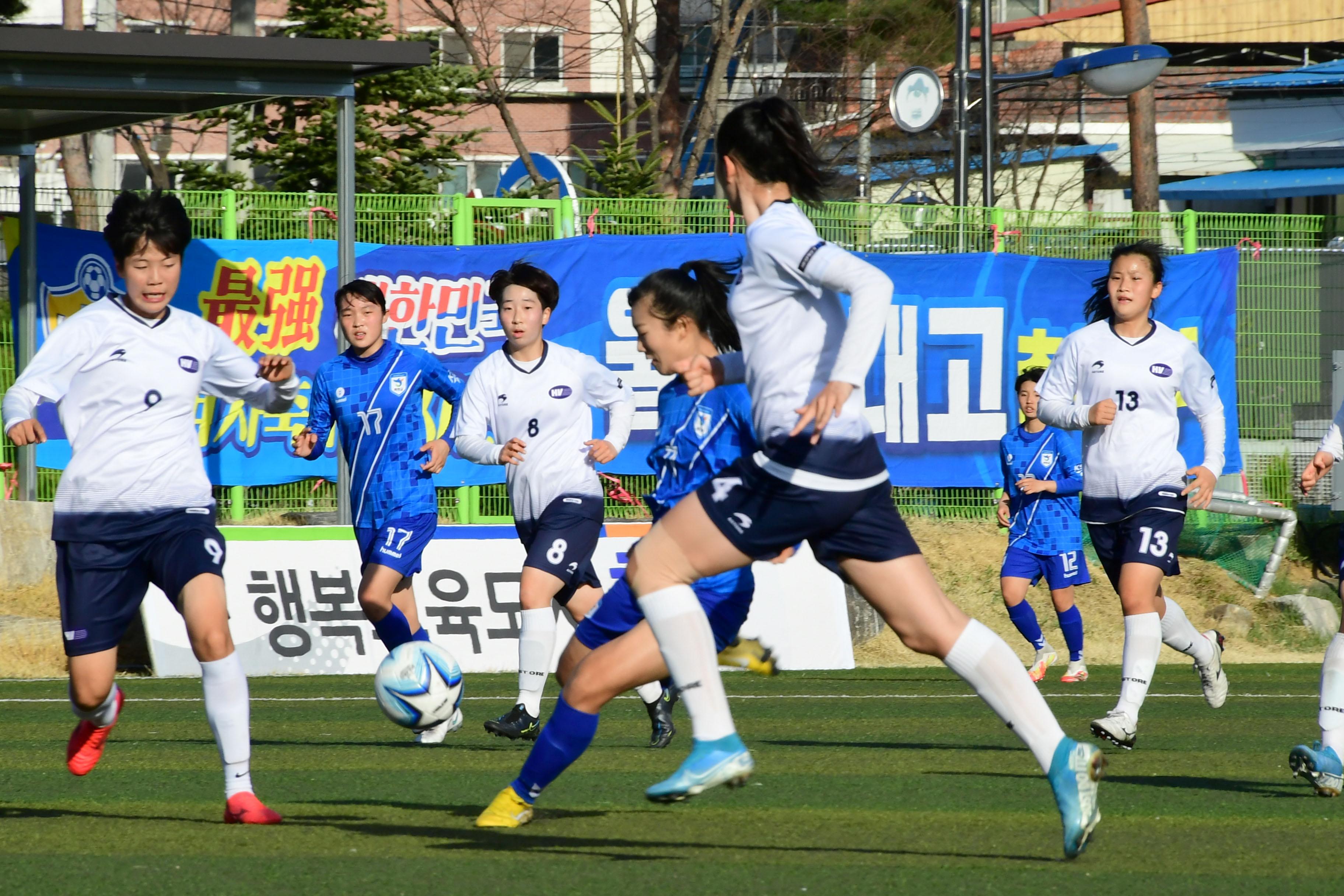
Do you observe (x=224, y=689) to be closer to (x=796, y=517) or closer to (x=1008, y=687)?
(x=796, y=517)

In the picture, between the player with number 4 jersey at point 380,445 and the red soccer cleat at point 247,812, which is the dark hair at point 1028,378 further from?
the red soccer cleat at point 247,812

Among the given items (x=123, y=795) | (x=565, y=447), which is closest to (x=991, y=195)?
(x=565, y=447)

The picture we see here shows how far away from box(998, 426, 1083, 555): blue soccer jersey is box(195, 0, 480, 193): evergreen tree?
9.83 metres

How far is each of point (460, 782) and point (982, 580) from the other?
9644 mm

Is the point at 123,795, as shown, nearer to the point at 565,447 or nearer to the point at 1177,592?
the point at 565,447

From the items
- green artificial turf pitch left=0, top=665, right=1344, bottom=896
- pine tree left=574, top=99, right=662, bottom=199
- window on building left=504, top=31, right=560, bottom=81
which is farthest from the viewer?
window on building left=504, top=31, right=560, bottom=81

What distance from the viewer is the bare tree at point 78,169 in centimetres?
1487

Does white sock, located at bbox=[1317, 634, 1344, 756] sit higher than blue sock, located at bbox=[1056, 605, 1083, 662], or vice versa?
white sock, located at bbox=[1317, 634, 1344, 756]

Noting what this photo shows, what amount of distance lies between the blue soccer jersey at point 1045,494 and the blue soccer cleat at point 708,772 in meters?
7.98

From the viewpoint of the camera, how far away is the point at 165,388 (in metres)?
5.78

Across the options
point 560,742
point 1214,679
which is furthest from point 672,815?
point 1214,679

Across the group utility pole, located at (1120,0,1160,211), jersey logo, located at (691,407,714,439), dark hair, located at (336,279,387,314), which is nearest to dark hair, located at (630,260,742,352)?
jersey logo, located at (691,407,714,439)

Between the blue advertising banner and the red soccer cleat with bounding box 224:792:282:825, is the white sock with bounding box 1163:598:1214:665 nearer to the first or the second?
the red soccer cleat with bounding box 224:792:282:825

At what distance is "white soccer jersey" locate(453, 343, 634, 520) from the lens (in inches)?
332
